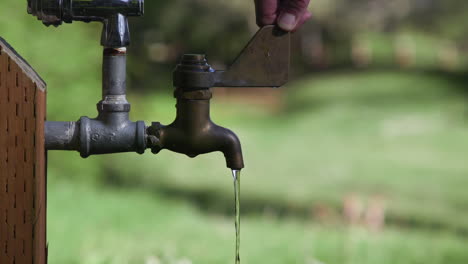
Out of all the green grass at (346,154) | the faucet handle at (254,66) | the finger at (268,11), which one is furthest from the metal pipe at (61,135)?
the green grass at (346,154)

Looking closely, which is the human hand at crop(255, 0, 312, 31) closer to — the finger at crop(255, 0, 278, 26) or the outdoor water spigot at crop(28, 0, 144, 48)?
the finger at crop(255, 0, 278, 26)

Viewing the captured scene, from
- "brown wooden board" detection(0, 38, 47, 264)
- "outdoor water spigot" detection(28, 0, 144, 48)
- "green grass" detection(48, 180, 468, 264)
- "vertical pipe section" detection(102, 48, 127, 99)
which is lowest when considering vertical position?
"green grass" detection(48, 180, 468, 264)

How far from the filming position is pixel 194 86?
6.36 feet

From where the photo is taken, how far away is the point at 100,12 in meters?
1.89

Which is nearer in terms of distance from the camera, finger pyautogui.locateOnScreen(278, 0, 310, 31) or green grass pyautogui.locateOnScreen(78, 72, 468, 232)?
finger pyautogui.locateOnScreen(278, 0, 310, 31)

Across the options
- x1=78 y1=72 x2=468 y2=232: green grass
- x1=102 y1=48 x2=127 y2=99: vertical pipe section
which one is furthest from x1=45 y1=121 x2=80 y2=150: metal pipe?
x1=78 y1=72 x2=468 y2=232: green grass

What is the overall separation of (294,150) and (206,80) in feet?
20.7

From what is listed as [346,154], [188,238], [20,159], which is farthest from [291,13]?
[346,154]

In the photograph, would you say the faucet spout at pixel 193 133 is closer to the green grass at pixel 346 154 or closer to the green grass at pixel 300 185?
the green grass at pixel 300 185

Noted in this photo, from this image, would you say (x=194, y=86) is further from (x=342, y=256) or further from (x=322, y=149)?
(x=322, y=149)

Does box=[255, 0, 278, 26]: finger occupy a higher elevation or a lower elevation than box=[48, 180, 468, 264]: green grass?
higher

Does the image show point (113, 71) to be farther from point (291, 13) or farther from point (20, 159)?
point (291, 13)

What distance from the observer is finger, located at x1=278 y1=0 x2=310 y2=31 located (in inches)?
76.9

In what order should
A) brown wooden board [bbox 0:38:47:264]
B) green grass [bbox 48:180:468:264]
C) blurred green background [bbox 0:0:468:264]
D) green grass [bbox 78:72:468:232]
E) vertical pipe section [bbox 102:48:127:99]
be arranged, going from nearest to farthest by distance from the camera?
brown wooden board [bbox 0:38:47:264], vertical pipe section [bbox 102:48:127:99], green grass [bbox 48:180:468:264], blurred green background [bbox 0:0:468:264], green grass [bbox 78:72:468:232]
